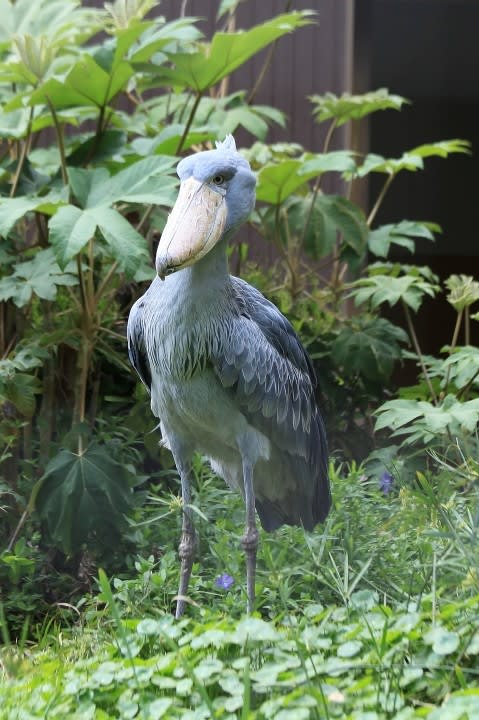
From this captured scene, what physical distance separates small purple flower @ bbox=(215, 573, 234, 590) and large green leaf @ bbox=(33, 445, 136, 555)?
58 cm

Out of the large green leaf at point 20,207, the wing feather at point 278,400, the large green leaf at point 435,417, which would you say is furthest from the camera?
the large green leaf at point 435,417

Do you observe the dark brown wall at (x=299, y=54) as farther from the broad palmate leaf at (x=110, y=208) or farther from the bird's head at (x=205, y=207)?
the bird's head at (x=205, y=207)

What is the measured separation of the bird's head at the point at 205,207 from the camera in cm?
223

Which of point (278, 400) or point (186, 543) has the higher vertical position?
point (278, 400)

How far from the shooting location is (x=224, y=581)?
2822 millimetres

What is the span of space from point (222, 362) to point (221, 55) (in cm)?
139

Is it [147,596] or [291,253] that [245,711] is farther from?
[291,253]

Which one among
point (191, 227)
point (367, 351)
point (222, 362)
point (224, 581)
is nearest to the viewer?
point (191, 227)

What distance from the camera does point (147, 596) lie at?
3.00 meters

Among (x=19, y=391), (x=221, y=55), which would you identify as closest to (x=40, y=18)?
(x=221, y=55)

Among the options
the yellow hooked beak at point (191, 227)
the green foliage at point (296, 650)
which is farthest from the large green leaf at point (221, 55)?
the green foliage at point (296, 650)

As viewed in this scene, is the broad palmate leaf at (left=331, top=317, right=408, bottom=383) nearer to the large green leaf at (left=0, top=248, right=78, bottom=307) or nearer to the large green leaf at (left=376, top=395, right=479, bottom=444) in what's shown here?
the large green leaf at (left=376, top=395, right=479, bottom=444)

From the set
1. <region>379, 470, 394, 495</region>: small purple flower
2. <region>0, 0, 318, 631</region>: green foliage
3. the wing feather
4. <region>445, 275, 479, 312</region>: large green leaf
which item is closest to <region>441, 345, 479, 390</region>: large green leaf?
<region>445, 275, 479, 312</region>: large green leaf

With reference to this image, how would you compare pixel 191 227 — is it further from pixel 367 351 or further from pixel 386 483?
pixel 367 351
